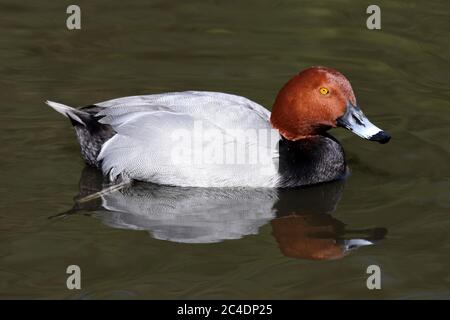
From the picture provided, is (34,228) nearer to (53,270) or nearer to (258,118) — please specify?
(53,270)

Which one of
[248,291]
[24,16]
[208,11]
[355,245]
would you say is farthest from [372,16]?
[248,291]

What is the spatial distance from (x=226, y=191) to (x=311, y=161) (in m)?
0.71

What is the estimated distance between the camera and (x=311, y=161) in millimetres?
7824

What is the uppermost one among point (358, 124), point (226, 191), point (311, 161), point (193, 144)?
point (358, 124)

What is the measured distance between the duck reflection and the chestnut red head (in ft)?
1.59

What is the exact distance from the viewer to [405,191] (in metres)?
7.67

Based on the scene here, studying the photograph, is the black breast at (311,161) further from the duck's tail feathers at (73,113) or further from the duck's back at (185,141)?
the duck's tail feathers at (73,113)

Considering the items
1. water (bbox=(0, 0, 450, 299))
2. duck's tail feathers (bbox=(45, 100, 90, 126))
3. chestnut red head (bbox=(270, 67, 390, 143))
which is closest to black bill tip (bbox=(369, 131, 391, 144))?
chestnut red head (bbox=(270, 67, 390, 143))

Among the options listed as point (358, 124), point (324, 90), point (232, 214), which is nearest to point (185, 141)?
point (232, 214)

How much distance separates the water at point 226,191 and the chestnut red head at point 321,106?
1.56ft

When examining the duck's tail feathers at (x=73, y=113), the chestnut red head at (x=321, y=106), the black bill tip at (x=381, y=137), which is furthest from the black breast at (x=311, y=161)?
the duck's tail feathers at (x=73, y=113)

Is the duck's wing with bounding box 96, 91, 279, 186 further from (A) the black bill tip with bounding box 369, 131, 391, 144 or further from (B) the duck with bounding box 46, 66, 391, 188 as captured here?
(A) the black bill tip with bounding box 369, 131, 391, 144

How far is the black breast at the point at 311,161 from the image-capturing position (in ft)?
25.2

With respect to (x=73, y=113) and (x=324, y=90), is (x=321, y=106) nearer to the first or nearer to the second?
(x=324, y=90)
